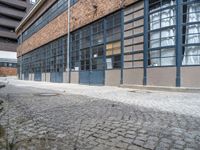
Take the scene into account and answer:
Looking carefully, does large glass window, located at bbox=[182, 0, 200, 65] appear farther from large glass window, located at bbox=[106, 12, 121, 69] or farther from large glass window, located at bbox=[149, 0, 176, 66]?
large glass window, located at bbox=[106, 12, 121, 69]

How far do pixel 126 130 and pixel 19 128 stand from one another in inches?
80.5

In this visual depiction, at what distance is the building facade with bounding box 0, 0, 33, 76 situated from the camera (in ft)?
187

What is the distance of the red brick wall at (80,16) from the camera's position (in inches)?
583

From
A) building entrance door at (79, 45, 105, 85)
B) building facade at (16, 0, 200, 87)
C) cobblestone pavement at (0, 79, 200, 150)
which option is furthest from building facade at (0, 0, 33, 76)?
A: cobblestone pavement at (0, 79, 200, 150)

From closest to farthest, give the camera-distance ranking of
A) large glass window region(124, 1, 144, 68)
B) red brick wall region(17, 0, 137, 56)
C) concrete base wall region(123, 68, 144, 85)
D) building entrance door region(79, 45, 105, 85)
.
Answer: concrete base wall region(123, 68, 144, 85) → large glass window region(124, 1, 144, 68) → red brick wall region(17, 0, 137, 56) → building entrance door region(79, 45, 105, 85)

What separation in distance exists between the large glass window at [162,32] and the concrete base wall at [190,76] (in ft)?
2.53

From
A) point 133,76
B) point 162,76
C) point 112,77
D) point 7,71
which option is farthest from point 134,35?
point 7,71

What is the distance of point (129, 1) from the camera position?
13055mm

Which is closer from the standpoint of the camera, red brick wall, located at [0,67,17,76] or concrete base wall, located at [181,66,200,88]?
concrete base wall, located at [181,66,200,88]

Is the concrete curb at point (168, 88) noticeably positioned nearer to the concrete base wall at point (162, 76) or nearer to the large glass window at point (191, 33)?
the concrete base wall at point (162, 76)

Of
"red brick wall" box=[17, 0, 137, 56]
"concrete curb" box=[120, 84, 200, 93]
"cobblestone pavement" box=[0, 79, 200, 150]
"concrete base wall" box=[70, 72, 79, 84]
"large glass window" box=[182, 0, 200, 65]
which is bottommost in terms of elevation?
"cobblestone pavement" box=[0, 79, 200, 150]

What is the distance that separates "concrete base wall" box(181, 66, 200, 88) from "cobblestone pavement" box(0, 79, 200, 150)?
16.5 ft

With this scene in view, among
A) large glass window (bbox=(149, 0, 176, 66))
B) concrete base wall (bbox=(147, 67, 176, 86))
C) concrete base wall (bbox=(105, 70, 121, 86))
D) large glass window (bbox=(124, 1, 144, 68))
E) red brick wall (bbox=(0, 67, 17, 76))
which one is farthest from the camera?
red brick wall (bbox=(0, 67, 17, 76))

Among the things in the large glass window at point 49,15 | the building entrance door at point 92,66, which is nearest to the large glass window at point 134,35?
the building entrance door at point 92,66
